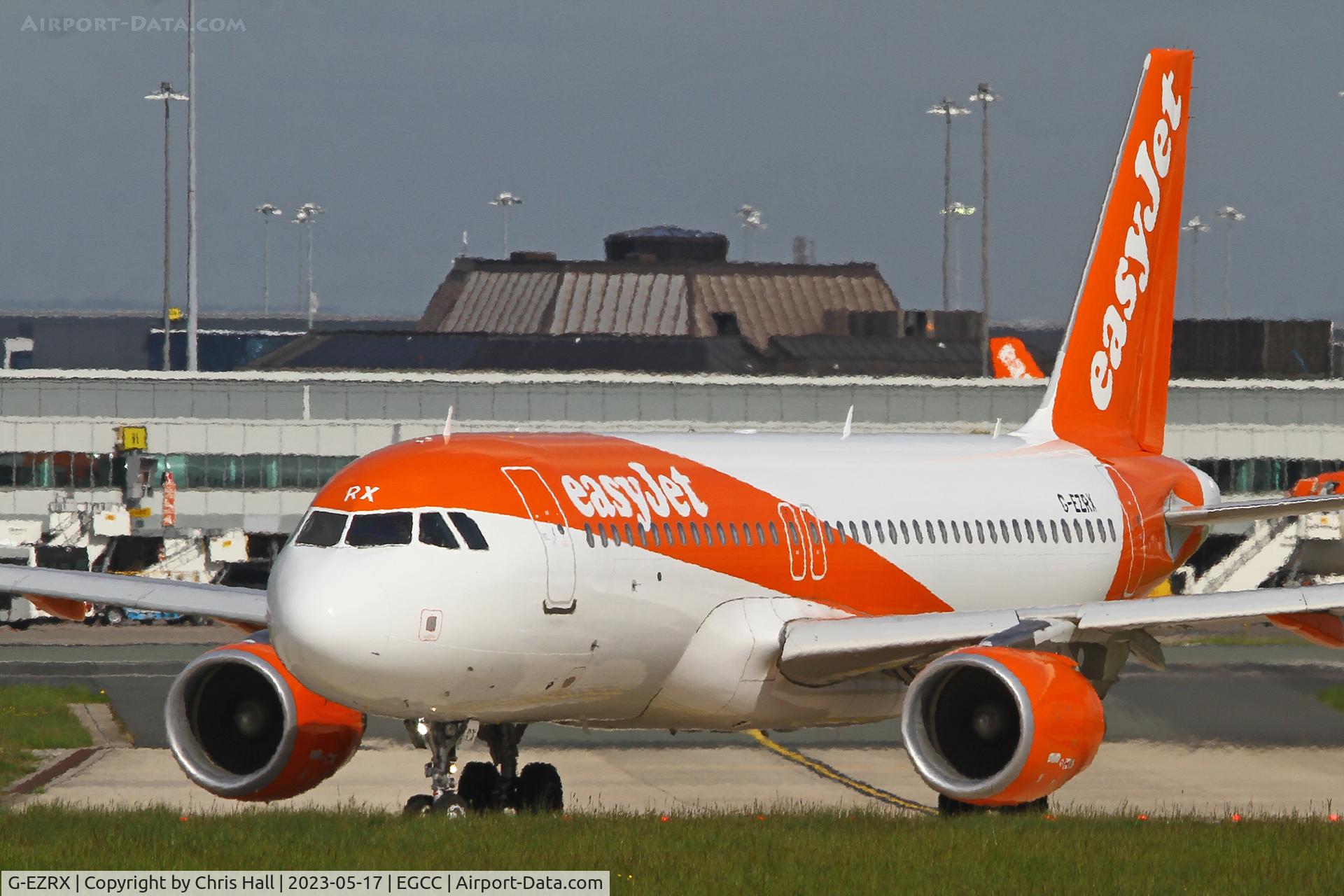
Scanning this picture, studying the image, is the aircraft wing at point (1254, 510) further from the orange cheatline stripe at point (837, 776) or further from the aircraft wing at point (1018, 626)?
the orange cheatline stripe at point (837, 776)

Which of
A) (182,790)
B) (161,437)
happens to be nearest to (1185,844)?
(182,790)

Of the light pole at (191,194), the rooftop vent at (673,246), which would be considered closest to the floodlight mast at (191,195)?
the light pole at (191,194)

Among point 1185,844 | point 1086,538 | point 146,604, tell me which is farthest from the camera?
point 1086,538

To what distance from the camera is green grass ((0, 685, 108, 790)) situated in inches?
1380

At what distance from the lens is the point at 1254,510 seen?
110ft

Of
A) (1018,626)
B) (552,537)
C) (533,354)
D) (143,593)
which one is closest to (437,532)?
(552,537)

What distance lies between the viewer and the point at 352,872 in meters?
18.7

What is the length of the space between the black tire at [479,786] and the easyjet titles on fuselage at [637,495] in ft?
13.0

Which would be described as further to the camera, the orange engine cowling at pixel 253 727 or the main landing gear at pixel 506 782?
the main landing gear at pixel 506 782

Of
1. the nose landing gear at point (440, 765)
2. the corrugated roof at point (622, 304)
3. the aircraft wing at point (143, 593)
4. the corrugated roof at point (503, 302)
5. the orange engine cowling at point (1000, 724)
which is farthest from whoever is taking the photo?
the corrugated roof at point (503, 302)

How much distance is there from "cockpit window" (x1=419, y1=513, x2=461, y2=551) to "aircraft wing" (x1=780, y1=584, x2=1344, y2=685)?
5197 mm

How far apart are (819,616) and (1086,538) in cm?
730

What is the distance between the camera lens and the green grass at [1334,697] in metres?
41.4

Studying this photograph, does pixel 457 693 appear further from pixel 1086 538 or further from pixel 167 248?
pixel 167 248
